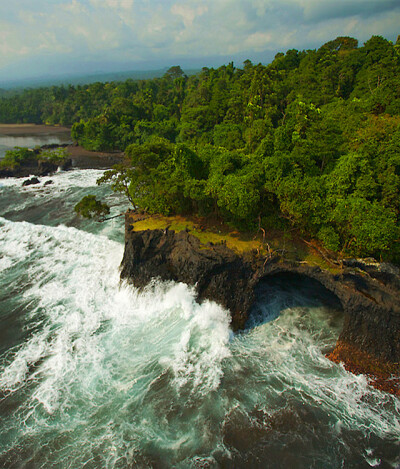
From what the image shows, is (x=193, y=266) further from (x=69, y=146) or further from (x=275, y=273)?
(x=69, y=146)

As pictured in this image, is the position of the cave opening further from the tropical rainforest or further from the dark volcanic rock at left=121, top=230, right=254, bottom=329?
the tropical rainforest

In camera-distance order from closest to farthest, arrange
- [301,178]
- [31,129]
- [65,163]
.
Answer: [301,178]
[65,163]
[31,129]

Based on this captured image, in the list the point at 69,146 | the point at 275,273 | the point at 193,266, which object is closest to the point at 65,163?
the point at 69,146

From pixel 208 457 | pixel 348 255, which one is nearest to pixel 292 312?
pixel 348 255

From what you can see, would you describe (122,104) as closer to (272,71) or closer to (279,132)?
(272,71)

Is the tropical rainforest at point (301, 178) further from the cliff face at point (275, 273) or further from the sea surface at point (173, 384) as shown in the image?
the sea surface at point (173, 384)

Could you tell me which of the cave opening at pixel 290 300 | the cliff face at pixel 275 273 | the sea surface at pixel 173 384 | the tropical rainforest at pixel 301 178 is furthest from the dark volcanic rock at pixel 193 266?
the tropical rainforest at pixel 301 178
